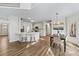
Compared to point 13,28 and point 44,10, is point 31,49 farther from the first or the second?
point 44,10

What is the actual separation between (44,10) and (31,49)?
83cm

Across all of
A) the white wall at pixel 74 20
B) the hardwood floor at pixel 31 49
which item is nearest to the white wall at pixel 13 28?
the hardwood floor at pixel 31 49

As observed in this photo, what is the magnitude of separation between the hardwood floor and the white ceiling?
0.53 m

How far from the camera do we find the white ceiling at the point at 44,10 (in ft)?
8.00

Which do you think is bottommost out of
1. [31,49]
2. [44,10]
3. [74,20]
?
[31,49]

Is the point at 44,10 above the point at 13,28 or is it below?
above

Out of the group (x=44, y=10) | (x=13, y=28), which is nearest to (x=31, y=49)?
(x=13, y=28)

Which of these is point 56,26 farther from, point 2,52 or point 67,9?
point 2,52

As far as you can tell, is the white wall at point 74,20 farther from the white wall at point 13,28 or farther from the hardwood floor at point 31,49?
the white wall at point 13,28

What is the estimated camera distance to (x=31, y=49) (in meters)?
2.48

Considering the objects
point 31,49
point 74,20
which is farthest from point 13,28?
point 74,20

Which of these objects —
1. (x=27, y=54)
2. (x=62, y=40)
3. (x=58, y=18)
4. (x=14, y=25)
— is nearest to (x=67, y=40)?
(x=62, y=40)

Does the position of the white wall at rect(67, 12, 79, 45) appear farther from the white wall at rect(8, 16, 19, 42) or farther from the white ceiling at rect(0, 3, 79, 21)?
the white wall at rect(8, 16, 19, 42)

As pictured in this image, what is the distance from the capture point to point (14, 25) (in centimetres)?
254
